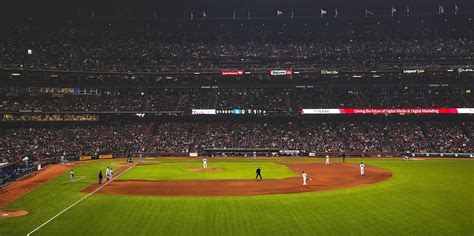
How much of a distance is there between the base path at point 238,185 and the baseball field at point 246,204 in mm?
77

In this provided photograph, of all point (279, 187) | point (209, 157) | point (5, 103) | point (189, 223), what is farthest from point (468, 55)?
point (5, 103)

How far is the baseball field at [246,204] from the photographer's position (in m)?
20.3

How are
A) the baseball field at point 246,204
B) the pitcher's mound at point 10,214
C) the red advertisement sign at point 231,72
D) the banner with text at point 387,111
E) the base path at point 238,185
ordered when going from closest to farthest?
the baseball field at point 246,204 → the pitcher's mound at point 10,214 → the base path at point 238,185 → the banner with text at point 387,111 → the red advertisement sign at point 231,72

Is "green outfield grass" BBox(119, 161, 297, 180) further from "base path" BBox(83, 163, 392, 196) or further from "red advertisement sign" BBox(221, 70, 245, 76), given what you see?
"red advertisement sign" BBox(221, 70, 245, 76)

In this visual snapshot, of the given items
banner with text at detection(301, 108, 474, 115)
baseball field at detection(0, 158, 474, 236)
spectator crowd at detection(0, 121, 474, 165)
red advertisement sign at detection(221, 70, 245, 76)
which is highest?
red advertisement sign at detection(221, 70, 245, 76)

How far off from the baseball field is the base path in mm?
77

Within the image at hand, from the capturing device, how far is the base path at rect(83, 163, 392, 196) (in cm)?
3136

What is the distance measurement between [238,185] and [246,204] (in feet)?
27.4

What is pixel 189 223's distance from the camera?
840 inches

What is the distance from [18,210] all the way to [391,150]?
55.1m

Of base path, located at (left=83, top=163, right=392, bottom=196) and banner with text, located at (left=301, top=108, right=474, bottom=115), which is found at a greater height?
banner with text, located at (left=301, top=108, right=474, bottom=115)

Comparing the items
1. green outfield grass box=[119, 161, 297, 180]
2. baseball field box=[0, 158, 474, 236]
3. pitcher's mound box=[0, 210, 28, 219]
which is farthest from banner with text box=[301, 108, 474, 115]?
pitcher's mound box=[0, 210, 28, 219]

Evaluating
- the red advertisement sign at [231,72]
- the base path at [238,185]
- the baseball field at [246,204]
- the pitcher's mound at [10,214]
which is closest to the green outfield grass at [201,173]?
the baseball field at [246,204]

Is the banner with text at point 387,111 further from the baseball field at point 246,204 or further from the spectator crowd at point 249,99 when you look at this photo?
the baseball field at point 246,204
